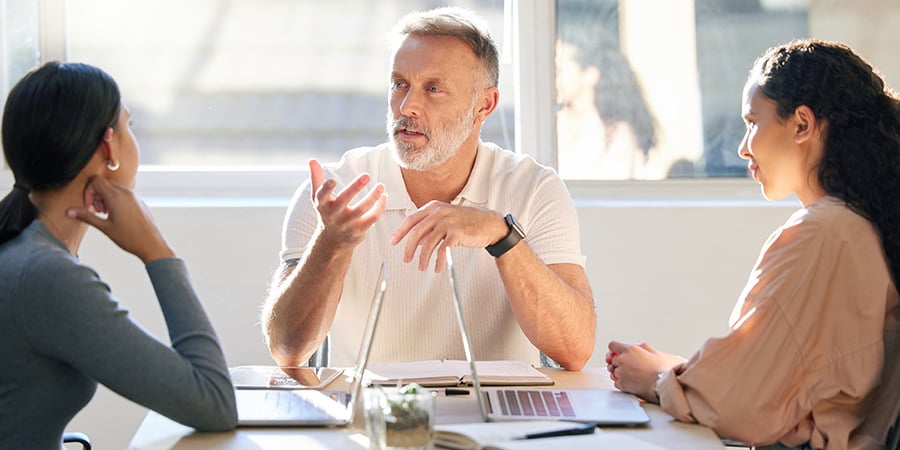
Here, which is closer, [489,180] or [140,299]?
[489,180]

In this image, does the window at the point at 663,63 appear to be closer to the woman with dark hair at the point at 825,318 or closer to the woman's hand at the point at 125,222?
the woman with dark hair at the point at 825,318

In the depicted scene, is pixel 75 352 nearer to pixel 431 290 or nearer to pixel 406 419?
pixel 406 419

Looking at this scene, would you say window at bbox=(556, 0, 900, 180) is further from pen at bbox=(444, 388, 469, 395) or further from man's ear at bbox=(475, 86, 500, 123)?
pen at bbox=(444, 388, 469, 395)

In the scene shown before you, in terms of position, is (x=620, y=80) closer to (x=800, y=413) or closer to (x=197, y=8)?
(x=197, y=8)

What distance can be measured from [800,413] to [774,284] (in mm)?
218

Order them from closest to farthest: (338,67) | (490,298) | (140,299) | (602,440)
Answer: (602,440) < (490,298) < (140,299) < (338,67)

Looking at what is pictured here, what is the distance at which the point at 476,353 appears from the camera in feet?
8.56

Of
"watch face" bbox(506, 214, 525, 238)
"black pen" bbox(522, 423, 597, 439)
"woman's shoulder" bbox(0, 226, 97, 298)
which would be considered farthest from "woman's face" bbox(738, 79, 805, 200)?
"woman's shoulder" bbox(0, 226, 97, 298)

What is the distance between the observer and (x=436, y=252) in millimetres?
2502

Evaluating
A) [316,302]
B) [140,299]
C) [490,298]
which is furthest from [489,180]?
[140,299]

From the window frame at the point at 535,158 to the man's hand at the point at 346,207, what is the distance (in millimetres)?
1487

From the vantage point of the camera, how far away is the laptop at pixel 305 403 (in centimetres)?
178

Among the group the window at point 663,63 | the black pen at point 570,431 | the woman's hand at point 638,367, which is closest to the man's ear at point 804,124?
the woman's hand at point 638,367

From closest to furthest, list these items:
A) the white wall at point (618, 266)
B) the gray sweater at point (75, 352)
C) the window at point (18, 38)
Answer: the gray sweater at point (75, 352) < the white wall at point (618, 266) < the window at point (18, 38)
